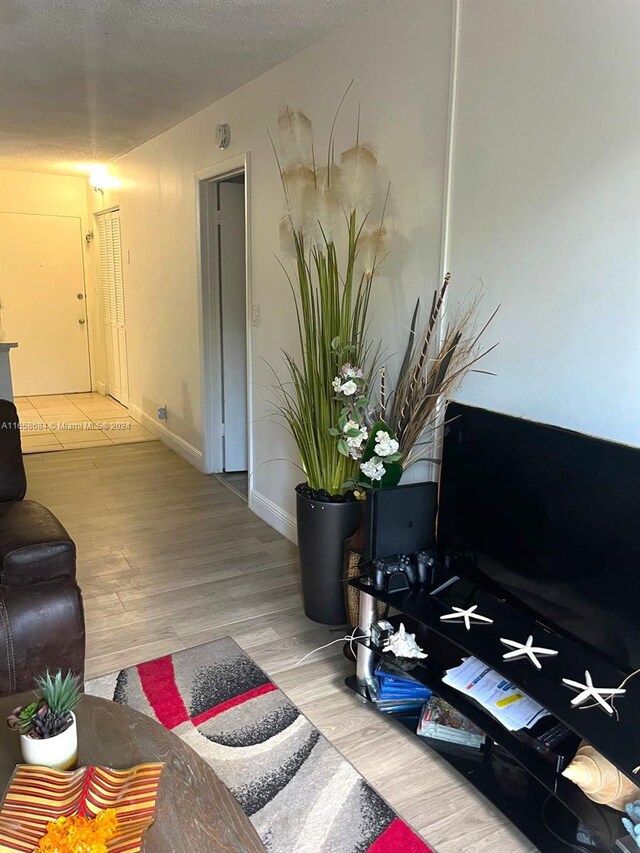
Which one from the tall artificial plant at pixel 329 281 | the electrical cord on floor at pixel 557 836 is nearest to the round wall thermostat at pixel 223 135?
the tall artificial plant at pixel 329 281

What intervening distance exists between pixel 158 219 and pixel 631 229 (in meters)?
4.15

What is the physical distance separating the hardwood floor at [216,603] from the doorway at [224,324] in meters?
0.30

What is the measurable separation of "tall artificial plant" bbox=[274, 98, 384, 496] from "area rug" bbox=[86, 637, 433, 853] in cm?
81

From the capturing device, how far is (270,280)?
3484 millimetres

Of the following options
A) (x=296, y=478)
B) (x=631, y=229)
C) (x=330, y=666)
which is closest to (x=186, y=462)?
(x=296, y=478)

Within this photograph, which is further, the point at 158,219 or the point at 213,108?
the point at 158,219

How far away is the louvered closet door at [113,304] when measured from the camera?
20.9 feet

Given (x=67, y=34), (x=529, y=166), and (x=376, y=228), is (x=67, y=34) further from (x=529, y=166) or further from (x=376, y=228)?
(x=529, y=166)

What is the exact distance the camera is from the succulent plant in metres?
1.19

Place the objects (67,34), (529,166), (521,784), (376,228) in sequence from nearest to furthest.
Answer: (521,784)
(529,166)
(376,228)
(67,34)

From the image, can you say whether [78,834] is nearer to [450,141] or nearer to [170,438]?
[450,141]

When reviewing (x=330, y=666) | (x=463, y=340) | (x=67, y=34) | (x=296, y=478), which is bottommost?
(x=330, y=666)

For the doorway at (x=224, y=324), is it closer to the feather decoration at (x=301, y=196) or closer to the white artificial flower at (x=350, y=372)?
the feather decoration at (x=301, y=196)

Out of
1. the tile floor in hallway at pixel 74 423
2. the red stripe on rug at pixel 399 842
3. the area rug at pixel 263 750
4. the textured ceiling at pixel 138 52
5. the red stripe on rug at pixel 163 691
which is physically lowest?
the red stripe on rug at pixel 399 842
